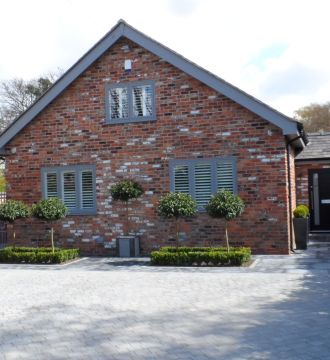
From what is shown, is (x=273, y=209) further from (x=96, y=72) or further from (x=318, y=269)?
(x=96, y=72)

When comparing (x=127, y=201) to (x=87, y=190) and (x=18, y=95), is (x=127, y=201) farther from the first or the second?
(x=18, y=95)

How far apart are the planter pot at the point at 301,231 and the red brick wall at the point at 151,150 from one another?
3.40 ft

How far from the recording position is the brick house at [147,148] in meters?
13.1

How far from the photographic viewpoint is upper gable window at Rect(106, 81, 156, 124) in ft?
46.2

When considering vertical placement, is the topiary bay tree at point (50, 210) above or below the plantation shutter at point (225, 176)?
below

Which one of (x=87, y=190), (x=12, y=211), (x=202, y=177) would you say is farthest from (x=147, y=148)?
(x=12, y=211)

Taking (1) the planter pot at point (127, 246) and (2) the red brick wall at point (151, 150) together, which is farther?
(1) the planter pot at point (127, 246)

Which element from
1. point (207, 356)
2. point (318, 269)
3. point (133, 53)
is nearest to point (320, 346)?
point (207, 356)

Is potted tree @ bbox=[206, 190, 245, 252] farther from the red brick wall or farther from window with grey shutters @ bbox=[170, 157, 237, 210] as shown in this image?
window with grey shutters @ bbox=[170, 157, 237, 210]

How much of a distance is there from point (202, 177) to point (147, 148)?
1844 millimetres

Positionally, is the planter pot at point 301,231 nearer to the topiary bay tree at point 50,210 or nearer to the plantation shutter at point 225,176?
the plantation shutter at point 225,176

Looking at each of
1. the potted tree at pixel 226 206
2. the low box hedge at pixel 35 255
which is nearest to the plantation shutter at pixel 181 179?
the potted tree at pixel 226 206

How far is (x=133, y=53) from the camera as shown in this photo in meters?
14.2

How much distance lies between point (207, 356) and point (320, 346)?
1.38 meters
